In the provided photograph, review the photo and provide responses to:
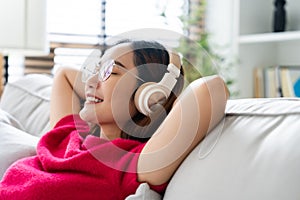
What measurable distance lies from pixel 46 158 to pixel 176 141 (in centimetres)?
31

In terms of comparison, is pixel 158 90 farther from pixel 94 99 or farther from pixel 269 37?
pixel 269 37

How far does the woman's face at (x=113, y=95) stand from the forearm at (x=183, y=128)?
0.38ft

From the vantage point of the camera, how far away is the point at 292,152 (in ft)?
2.81

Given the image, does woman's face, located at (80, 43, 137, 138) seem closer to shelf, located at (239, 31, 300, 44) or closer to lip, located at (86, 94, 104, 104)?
lip, located at (86, 94, 104, 104)

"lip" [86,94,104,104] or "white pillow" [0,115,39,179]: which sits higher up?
"lip" [86,94,104,104]

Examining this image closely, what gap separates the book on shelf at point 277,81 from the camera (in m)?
2.99

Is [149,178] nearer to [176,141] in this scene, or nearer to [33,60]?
[176,141]

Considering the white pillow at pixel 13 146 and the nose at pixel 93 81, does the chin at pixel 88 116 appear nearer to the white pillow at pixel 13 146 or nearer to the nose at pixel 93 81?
the nose at pixel 93 81

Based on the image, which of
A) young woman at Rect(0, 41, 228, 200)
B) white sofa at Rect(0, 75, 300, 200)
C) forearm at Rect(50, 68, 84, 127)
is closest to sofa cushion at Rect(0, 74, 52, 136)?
forearm at Rect(50, 68, 84, 127)

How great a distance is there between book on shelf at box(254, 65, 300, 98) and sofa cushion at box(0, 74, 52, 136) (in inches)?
59.6

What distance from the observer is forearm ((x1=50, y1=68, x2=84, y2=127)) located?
1522 mm

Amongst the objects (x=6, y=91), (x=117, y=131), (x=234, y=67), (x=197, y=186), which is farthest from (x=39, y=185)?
(x=234, y=67)

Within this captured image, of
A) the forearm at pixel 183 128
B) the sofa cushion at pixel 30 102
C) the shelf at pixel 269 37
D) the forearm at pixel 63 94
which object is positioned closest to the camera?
the forearm at pixel 183 128

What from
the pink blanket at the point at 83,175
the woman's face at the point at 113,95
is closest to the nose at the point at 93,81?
the woman's face at the point at 113,95
